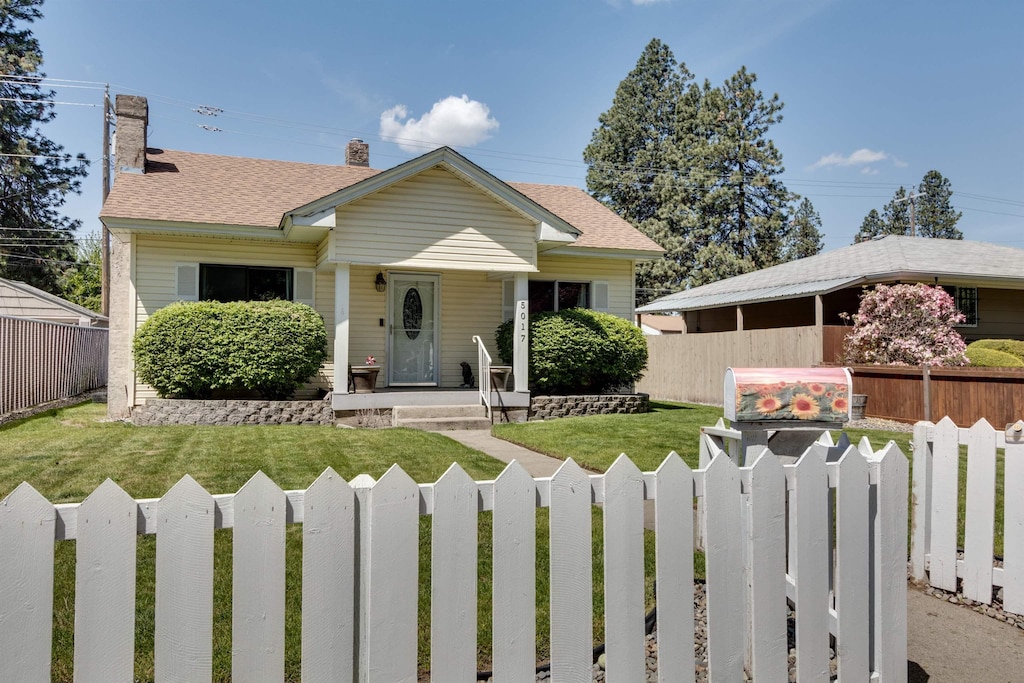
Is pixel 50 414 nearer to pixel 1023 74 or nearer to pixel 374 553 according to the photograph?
pixel 374 553

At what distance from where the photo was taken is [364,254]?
12055 mm

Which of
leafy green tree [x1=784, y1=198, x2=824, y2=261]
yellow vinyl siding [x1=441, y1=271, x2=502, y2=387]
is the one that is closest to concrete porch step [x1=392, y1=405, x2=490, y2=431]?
yellow vinyl siding [x1=441, y1=271, x2=502, y2=387]

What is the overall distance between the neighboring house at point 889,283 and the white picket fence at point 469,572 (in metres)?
15.4

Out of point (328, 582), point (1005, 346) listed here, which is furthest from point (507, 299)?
point (328, 582)

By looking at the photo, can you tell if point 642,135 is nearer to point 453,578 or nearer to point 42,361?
point 42,361

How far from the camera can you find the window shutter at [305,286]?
44.5 feet

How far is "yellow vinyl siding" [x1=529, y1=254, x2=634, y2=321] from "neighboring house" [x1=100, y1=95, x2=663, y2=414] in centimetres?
3

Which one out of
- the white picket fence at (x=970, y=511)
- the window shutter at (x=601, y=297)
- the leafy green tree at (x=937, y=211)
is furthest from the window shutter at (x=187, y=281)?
the leafy green tree at (x=937, y=211)

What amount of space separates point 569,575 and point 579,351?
1096 centimetres

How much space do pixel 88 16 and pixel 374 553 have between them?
65.5 ft

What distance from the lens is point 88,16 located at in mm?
17000

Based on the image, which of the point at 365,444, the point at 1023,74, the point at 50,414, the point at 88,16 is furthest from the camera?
the point at 1023,74

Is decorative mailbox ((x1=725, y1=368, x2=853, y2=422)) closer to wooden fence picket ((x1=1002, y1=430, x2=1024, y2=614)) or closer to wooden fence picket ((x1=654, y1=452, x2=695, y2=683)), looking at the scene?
wooden fence picket ((x1=654, y1=452, x2=695, y2=683))

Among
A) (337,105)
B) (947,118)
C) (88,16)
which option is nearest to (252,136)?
(337,105)
